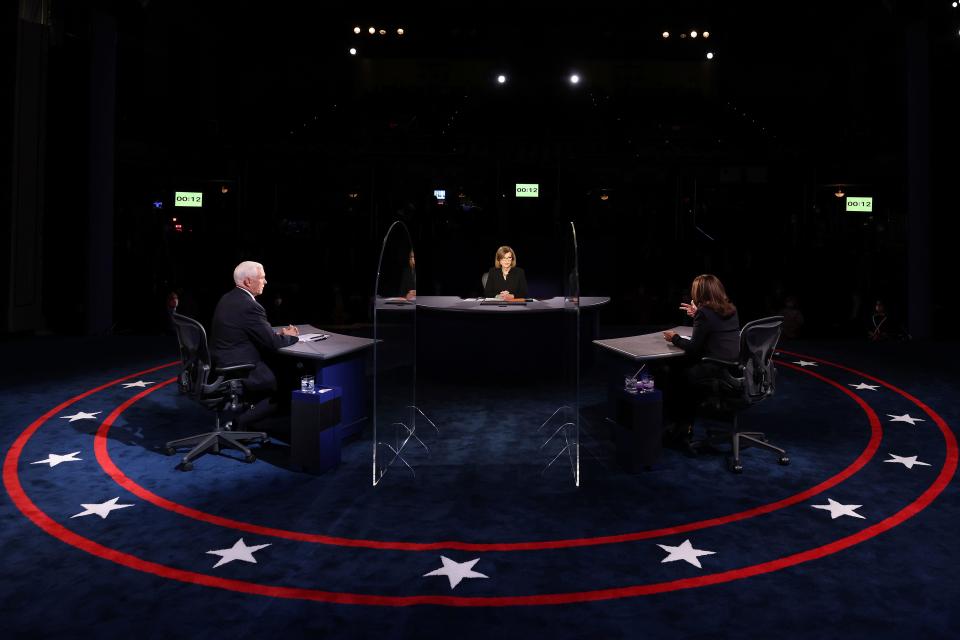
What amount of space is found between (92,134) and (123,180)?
7.56 m

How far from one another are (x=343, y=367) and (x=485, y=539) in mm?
2284

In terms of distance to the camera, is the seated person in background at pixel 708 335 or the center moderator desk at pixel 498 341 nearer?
the seated person in background at pixel 708 335

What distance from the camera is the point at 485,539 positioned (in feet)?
13.4

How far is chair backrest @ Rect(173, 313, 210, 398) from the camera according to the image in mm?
5145

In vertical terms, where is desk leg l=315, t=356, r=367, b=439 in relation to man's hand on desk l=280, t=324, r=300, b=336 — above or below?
below

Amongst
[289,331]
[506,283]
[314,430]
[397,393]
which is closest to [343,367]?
[289,331]

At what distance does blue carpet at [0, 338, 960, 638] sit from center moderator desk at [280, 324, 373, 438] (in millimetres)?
269

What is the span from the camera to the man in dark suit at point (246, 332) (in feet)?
17.4

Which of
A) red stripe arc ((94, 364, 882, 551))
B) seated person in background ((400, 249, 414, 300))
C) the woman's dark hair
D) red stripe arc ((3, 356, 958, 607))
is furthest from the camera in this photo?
seated person in background ((400, 249, 414, 300))

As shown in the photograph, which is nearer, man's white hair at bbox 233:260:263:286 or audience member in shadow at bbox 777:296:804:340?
man's white hair at bbox 233:260:263:286

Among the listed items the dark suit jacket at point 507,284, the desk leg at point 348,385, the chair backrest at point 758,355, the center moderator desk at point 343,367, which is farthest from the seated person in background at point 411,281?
the chair backrest at point 758,355

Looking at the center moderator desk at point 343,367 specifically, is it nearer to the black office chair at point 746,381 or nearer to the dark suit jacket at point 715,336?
the dark suit jacket at point 715,336

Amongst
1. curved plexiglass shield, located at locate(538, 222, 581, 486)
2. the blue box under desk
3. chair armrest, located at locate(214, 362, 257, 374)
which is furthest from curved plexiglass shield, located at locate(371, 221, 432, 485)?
curved plexiglass shield, located at locate(538, 222, 581, 486)

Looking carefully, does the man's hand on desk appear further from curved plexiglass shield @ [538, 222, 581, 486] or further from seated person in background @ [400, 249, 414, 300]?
curved plexiglass shield @ [538, 222, 581, 486]
